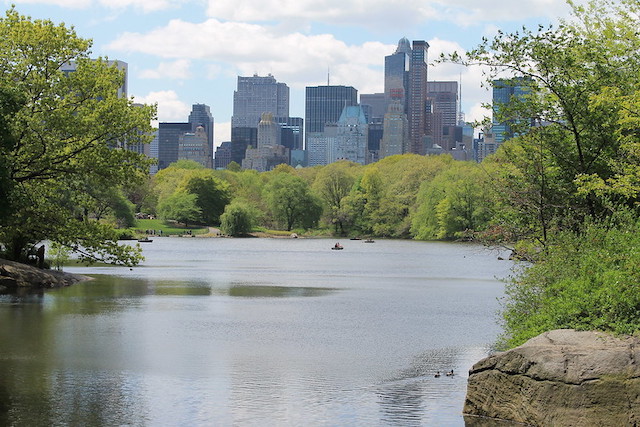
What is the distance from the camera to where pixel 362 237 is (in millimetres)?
128500

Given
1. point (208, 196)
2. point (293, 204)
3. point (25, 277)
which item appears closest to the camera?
point (25, 277)

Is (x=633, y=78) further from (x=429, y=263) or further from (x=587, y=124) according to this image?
(x=429, y=263)

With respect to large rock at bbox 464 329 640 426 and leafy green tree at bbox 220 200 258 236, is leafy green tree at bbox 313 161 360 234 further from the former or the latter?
large rock at bbox 464 329 640 426

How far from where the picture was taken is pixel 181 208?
13212cm

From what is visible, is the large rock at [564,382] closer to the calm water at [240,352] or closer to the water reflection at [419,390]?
the calm water at [240,352]

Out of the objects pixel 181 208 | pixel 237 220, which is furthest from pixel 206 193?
pixel 237 220

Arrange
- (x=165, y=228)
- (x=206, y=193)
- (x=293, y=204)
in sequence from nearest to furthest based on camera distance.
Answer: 1. (x=293, y=204)
2. (x=165, y=228)
3. (x=206, y=193)

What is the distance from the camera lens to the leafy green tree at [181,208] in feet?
433

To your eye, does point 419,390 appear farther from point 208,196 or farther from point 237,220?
point 208,196

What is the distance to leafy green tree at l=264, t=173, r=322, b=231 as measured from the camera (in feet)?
424

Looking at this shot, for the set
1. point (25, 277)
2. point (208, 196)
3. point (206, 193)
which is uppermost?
point (206, 193)

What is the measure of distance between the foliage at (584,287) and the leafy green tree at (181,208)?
115m

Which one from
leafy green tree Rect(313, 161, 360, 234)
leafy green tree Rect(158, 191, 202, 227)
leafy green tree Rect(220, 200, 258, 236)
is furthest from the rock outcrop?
leafy green tree Rect(313, 161, 360, 234)

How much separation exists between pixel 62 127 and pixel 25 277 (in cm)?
1100
